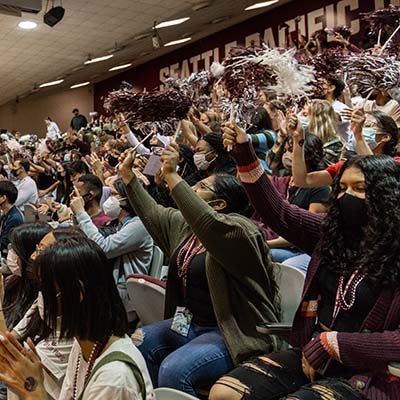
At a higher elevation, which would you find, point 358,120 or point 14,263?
point 358,120

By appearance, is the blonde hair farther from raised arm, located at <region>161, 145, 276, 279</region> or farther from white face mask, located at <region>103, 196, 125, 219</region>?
raised arm, located at <region>161, 145, 276, 279</region>

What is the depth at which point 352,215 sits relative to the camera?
182 centimetres

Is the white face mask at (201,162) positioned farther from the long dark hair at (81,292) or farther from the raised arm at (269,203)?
the long dark hair at (81,292)

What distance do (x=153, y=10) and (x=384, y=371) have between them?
8035 mm

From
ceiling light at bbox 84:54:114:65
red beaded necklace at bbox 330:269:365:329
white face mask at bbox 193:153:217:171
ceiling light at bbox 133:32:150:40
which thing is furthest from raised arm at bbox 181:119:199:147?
ceiling light at bbox 84:54:114:65

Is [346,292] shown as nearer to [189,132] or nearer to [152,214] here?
[152,214]

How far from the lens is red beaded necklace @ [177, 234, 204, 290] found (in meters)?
2.33

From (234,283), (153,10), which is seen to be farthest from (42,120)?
(234,283)

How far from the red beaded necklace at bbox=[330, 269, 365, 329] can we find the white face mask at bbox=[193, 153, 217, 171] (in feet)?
5.83

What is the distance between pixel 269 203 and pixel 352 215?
30 centimetres

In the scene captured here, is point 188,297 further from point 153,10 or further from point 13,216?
point 153,10

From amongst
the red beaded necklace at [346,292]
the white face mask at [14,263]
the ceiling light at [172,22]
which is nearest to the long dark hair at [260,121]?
the white face mask at [14,263]

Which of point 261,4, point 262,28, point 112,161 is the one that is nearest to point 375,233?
point 112,161

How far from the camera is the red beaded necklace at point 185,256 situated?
2.33 metres
